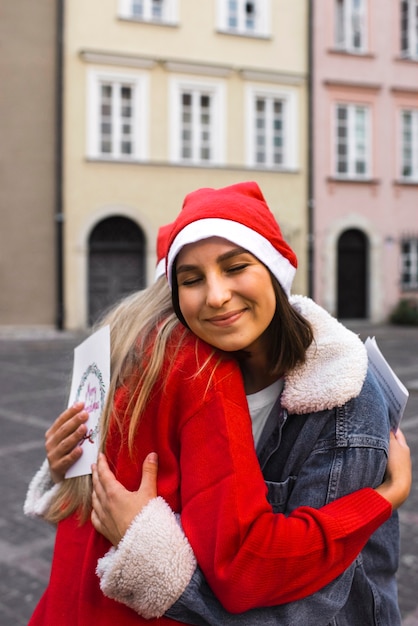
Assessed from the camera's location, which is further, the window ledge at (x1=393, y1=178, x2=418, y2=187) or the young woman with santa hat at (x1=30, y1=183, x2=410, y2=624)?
the window ledge at (x1=393, y1=178, x2=418, y2=187)

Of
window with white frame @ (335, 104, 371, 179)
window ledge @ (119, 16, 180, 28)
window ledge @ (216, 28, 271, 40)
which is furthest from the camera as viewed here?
window with white frame @ (335, 104, 371, 179)

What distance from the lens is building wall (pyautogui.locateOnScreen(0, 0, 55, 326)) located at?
1686 centimetres

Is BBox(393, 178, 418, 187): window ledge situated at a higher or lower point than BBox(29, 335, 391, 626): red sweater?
higher

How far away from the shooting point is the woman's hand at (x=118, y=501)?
1.25m

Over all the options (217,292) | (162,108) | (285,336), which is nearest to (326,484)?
(285,336)

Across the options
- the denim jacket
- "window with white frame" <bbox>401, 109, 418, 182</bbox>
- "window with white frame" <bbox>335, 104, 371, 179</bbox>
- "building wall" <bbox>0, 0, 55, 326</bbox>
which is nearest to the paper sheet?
the denim jacket

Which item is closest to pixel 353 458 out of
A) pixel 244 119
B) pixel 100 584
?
pixel 100 584

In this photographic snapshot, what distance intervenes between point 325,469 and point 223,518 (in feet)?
0.76

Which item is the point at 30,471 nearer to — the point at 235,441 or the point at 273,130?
the point at 235,441

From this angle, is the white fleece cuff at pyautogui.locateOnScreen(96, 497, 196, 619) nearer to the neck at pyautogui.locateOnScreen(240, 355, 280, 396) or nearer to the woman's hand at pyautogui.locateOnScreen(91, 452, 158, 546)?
the woman's hand at pyautogui.locateOnScreen(91, 452, 158, 546)

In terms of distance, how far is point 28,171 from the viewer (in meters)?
17.0

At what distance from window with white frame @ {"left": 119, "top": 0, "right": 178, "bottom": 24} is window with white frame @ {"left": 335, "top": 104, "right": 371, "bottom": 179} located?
5.31 m

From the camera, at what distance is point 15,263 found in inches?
669

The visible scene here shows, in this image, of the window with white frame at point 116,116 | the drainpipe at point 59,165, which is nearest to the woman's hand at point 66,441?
the drainpipe at point 59,165
